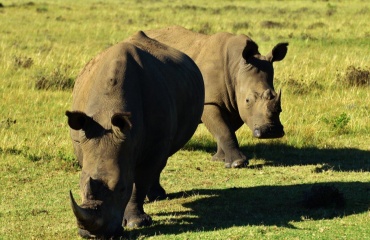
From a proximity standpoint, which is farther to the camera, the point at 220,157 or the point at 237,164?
the point at 220,157

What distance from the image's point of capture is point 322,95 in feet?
53.2

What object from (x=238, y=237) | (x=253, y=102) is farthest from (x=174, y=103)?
(x=253, y=102)

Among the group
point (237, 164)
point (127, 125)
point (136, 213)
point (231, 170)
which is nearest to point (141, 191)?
point (136, 213)

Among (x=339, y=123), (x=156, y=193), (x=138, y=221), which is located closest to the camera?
(x=138, y=221)

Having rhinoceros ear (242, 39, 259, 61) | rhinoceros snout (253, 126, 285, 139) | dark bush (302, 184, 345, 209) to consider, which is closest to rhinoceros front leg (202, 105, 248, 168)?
rhinoceros snout (253, 126, 285, 139)

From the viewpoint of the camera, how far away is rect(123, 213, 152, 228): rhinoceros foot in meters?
8.10

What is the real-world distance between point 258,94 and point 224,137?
0.83 meters

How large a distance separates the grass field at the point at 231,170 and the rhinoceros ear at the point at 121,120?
42.4 inches

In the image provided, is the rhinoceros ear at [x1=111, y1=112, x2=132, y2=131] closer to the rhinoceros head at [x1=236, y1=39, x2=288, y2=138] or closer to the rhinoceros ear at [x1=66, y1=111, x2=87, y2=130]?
the rhinoceros ear at [x1=66, y1=111, x2=87, y2=130]

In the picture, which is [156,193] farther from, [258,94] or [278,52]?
[278,52]

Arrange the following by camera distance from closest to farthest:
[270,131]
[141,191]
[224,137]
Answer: [141,191]
[270,131]
[224,137]

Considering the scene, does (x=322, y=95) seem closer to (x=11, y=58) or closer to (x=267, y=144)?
(x=267, y=144)

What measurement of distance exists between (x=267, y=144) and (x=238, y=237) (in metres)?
5.64

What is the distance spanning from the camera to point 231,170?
1153 centimetres
